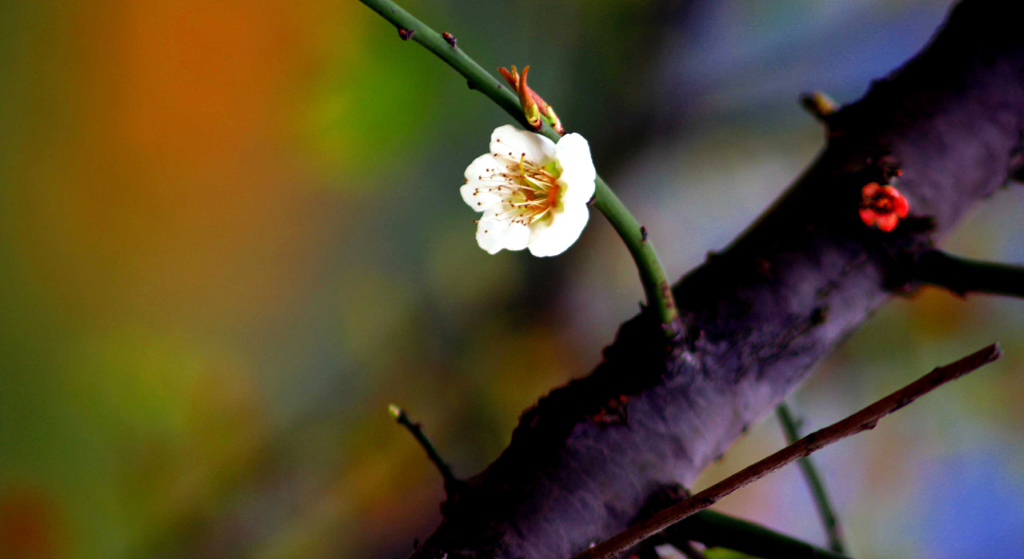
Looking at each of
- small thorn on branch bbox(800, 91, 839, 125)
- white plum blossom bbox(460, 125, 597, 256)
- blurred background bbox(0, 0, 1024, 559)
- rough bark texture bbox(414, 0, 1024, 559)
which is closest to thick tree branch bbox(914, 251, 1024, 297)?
rough bark texture bbox(414, 0, 1024, 559)

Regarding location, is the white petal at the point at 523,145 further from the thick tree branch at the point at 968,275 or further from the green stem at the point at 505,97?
the thick tree branch at the point at 968,275

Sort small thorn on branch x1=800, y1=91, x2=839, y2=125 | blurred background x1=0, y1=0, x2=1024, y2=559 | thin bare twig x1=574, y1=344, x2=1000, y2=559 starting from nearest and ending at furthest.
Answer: thin bare twig x1=574, y1=344, x2=1000, y2=559
small thorn on branch x1=800, y1=91, x2=839, y2=125
blurred background x1=0, y1=0, x2=1024, y2=559

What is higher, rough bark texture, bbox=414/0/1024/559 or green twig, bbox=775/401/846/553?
rough bark texture, bbox=414/0/1024/559

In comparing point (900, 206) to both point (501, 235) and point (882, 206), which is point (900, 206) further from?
point (501, 235)

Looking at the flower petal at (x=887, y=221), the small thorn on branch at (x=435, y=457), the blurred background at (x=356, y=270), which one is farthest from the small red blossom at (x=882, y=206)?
the blurred background at (x=356, y=270)

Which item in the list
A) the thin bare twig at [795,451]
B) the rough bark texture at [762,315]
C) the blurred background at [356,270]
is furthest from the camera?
the blurred background at [356,270]

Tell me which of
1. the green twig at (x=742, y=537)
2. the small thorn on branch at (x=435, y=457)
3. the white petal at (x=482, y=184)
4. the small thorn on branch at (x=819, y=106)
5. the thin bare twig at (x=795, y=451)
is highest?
the white petal at (x=482, y=184)

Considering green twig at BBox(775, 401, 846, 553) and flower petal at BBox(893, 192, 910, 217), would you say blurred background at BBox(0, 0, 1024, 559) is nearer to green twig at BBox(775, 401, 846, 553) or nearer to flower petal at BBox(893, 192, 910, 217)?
green twig at BBox(775, 401, 846, 553)

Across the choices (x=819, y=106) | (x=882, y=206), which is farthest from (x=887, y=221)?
(x=819, y=106)
